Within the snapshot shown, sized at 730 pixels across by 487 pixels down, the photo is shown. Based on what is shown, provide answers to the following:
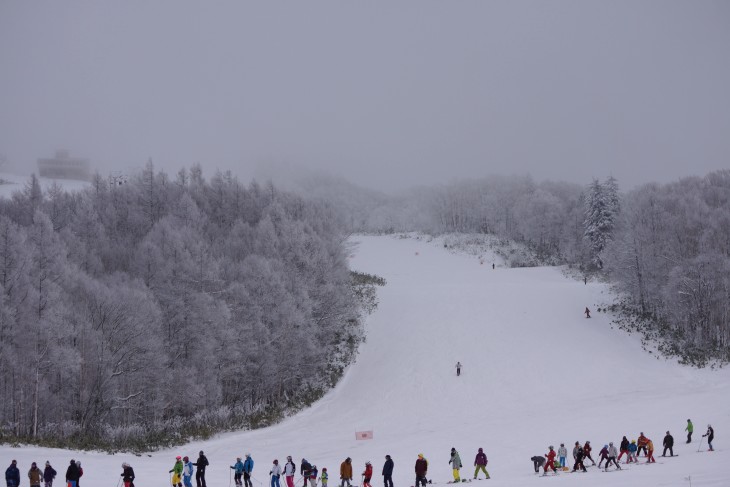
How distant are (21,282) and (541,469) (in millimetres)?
23423

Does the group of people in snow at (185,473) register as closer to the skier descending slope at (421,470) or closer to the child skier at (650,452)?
the skier descending slope at (421,470)

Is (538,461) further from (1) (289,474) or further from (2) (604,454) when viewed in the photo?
(1) (289,474)

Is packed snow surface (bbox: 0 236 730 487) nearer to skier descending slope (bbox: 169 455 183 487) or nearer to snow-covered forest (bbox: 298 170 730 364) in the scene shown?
skier descending slope (bbox: 169 455 183 487)

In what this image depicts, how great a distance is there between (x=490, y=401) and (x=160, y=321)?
19.7m

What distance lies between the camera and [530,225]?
296 feet

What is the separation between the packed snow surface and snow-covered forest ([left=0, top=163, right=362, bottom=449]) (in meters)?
2.74

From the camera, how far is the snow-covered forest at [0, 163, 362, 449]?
81.7 ft

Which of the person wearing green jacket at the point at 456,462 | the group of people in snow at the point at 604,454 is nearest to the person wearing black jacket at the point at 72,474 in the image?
the person wearing green jacket at the point at 456,462

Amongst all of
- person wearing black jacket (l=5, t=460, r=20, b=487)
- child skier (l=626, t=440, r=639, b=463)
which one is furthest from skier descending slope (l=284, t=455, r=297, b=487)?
child skier (l=626, t=440, r=639, b=463)

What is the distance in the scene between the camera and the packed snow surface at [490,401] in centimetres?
1984

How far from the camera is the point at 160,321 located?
3031 centimetres

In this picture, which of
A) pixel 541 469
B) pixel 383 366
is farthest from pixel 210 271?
pixel 541 469

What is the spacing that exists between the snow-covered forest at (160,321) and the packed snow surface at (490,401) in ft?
8.99

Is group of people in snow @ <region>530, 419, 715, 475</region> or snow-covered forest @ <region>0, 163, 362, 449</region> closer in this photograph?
group of people in snow @ <region>530, 419, 715, 475</region>
